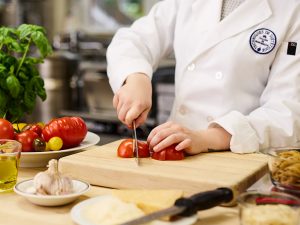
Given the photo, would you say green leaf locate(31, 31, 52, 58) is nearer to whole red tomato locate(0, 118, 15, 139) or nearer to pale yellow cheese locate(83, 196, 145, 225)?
whole red tomato locate(0, 118, 15, 139)

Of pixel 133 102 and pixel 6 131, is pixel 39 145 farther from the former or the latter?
pixel 133 102

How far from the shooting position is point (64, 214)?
864 mm

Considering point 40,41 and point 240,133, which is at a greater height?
point 40,41

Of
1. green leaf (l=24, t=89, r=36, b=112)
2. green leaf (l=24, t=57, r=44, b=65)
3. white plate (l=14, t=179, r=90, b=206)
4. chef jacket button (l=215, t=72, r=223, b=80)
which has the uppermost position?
green leaf (l=24, t=57, r=44, b=65)

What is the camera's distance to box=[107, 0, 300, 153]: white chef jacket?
1.20 meters

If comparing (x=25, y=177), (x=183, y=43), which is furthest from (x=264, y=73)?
(x=25, y=177)

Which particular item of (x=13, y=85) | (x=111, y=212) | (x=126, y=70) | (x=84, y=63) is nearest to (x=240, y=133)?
(x=126, y=70)

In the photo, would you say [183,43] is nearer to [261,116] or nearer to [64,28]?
[261,116]

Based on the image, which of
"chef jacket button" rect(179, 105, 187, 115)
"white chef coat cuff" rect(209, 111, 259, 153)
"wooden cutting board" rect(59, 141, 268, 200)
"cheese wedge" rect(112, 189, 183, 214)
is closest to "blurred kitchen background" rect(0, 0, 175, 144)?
"chef jacket button" rect(179, 105, 187, 115)

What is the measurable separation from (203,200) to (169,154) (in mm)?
275

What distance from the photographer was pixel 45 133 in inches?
47.1

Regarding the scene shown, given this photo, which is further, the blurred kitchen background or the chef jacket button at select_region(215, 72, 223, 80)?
the blurred kitchen background

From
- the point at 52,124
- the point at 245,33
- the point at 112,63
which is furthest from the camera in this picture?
the point at 112,63

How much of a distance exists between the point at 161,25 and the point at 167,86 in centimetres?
141
